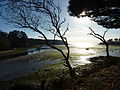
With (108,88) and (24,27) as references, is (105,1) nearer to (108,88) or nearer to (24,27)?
(108,88)

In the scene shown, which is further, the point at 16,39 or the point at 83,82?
the point at 16,39

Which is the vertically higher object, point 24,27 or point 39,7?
point 39,7

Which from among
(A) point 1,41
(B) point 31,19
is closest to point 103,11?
(B) point 31,19

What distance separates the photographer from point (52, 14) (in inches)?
353

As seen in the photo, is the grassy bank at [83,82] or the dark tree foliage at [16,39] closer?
the grassy bank at [83,82]

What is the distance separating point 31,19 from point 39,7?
1268 mm

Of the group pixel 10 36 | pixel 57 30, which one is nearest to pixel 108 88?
pixel 57 30

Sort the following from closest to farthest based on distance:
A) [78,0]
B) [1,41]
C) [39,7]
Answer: [78,0] < [39,7] < [1,41]

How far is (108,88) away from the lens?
4.49 m

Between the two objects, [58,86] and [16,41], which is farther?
[16,41]

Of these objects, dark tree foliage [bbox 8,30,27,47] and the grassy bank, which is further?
dark tree foliage [bbox 8,30,27,47]

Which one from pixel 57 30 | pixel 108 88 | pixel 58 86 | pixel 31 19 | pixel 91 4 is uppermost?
pixel 91 4

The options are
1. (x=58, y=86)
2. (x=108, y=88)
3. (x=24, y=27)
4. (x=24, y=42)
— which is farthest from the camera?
(x=24, y=42)

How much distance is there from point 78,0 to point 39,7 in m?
3.17
